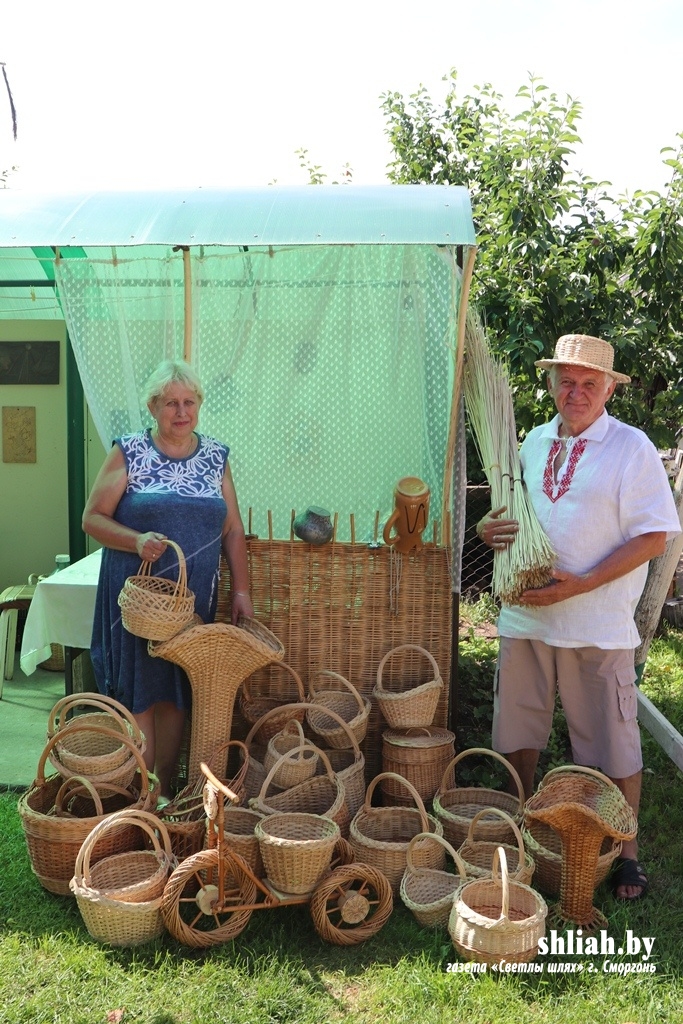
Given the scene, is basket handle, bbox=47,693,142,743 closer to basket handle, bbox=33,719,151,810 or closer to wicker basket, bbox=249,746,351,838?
basket handle, bbox=33,719,151,810

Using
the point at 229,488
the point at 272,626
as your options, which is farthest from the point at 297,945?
the point at 229,488

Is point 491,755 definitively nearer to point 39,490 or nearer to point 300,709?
point 300,709

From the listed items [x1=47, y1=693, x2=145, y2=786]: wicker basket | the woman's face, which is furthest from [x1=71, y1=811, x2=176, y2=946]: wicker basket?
the woman's face

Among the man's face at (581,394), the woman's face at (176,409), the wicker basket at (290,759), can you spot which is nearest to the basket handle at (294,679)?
the wicker basket at (290,759)

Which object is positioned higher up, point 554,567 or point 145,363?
point 145,363

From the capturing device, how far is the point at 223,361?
4.08m

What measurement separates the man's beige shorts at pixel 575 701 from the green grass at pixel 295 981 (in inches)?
21.8

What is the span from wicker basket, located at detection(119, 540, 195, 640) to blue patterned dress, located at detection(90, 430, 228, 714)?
19 cm

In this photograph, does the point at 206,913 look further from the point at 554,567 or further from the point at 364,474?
the point at 364,474

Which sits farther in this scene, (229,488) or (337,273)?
(337,273)

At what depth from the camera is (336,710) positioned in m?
3.78

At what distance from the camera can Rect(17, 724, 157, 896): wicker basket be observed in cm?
305

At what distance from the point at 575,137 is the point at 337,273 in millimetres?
2080

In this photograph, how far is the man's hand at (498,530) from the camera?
3.39 metres
